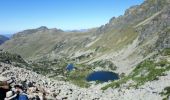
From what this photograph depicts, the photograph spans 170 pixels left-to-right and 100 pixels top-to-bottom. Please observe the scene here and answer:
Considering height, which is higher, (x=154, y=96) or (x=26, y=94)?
(x=26, y=94)

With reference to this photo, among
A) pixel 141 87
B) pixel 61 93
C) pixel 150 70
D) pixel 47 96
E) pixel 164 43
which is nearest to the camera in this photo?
pixel 47 96

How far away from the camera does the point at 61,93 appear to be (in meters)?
51.8

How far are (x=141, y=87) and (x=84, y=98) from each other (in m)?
33.0

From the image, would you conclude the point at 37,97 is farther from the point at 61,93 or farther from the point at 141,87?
the point at 141,87

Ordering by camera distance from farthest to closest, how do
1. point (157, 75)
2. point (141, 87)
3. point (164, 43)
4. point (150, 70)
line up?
Answer: 1. point (164, 43)
2. point (150, 70)
3. point (157, 75)
4. point (141, 87)

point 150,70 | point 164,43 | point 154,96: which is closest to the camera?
point 154,96

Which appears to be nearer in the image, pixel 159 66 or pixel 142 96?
pixel 142 96

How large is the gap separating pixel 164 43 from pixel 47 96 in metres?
151

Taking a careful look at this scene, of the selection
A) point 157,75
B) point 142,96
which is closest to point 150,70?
point 157,75

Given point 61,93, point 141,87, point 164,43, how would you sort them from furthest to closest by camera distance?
point 164,43, point 141,87, point 61,93

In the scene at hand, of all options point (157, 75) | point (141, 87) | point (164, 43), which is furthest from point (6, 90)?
point (164, 43)

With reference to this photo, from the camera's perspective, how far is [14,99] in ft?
134

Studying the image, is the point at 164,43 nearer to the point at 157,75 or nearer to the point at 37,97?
the point at 157,75

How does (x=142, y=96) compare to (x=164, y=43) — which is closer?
(x=142, y=96)
